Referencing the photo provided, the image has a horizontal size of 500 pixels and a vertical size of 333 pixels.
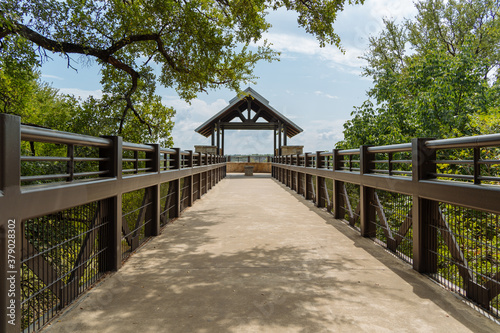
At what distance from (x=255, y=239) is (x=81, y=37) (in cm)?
915

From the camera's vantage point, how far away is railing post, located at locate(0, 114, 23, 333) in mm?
2084

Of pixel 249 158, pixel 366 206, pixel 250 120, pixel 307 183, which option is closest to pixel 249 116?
pixel 250 120

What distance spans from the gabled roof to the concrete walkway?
19.3 m

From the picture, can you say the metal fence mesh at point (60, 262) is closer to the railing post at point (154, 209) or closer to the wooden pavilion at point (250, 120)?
the railing post at point (154, 209)

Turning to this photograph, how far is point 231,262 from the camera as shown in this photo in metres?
4.16

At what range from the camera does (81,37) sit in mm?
10156

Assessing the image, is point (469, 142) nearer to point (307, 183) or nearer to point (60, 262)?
point (60, 262)

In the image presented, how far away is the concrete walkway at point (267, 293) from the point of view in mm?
2566

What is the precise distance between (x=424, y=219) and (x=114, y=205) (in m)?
3.76

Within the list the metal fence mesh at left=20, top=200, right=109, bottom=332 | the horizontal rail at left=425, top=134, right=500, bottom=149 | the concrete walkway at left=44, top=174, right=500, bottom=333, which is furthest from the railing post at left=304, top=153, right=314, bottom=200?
the metal fence mesh at left=20, top=200, right=109, bottom=332

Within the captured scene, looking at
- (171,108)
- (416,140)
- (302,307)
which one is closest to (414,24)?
(171,108)

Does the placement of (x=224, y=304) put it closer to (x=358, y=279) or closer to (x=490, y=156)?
(x=358, y=279)

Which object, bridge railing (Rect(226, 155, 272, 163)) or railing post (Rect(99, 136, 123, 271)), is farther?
bridge railing (Rect(226, 155, 272, 163))

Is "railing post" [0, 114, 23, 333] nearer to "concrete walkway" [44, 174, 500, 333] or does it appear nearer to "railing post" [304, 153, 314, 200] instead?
"concrete walkway" [44, 174, 500, 333]
